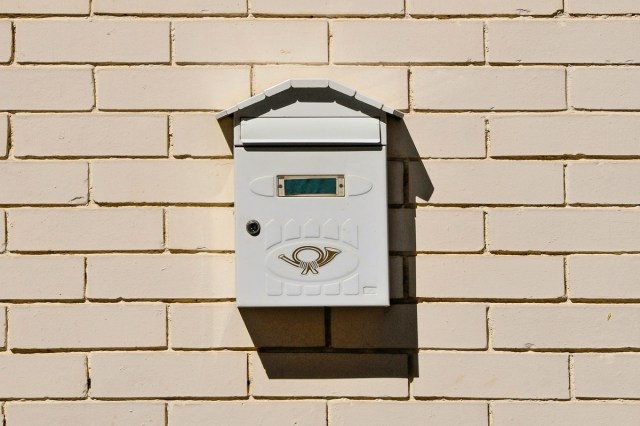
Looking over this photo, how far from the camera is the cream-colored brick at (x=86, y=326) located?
2.26 m

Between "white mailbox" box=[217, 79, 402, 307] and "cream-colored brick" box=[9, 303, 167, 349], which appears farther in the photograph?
"cream-colored brick" box=[9, 303, 167, 349]

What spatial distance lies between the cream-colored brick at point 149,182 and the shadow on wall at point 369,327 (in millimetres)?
414

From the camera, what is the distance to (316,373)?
2.27 metres

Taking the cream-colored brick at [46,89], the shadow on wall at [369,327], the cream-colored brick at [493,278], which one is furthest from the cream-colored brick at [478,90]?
the cream-colored brick at [46,89]

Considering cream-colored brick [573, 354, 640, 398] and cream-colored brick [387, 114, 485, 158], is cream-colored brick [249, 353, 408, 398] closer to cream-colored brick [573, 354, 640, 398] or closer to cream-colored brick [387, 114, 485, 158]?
cream-colored brick [573, 354, 640, 398]

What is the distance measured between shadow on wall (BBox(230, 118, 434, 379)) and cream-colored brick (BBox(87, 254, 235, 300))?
6.9 inches

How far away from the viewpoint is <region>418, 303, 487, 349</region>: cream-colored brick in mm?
2266

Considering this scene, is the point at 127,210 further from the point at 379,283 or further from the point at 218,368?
the point at 379,283

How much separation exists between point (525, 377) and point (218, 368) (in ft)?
3.10

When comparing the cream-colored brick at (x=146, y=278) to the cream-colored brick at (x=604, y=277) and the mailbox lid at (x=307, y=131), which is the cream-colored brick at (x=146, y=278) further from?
the cream-colored brick at (x=604, y=277)

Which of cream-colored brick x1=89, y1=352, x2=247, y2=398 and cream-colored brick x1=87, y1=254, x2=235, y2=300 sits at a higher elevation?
cream-colored brick x1=87, y1=254, x2=235, y2=300

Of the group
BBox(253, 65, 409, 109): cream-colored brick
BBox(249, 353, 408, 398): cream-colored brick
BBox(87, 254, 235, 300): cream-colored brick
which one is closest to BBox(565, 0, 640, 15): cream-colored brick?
BBox(253, 65, 409, 109): cream-colored brick

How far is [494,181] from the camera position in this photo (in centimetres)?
228

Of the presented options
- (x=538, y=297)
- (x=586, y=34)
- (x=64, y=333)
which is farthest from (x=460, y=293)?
(x=64, y=333)
